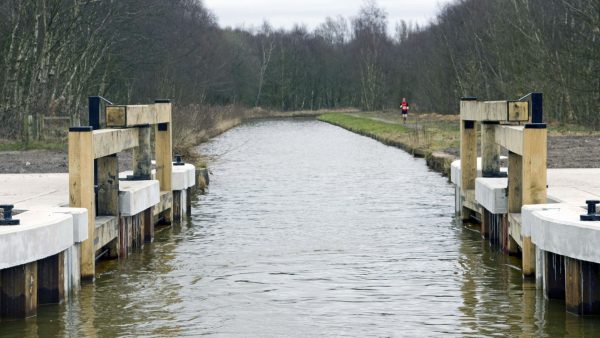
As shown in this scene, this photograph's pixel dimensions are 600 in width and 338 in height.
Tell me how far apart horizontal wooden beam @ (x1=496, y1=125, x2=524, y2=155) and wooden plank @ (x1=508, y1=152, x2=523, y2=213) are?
166mm

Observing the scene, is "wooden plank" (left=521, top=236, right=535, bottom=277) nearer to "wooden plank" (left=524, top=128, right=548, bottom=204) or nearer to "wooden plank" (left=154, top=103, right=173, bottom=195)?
"wooden plank" (left=524, top=128, right=548, bottom=204)

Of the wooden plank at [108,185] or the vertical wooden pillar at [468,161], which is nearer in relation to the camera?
the wooden plank at [108,185]

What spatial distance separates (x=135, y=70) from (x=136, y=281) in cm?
4395

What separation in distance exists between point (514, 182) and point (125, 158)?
16706 mm

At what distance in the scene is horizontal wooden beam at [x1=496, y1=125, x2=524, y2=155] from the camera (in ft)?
44.7

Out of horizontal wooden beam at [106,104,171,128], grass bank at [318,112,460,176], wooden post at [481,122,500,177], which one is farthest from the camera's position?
grass bank at [318,112,460,176]

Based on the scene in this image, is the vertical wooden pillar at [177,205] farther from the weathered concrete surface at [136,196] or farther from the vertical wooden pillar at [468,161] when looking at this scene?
the vertical wooden pillar at [468,161]

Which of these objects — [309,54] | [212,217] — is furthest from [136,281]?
[309,54]

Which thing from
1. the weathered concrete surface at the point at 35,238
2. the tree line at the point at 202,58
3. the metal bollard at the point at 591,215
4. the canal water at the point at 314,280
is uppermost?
the tree line at the point at 202,58

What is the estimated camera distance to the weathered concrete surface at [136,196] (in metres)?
15.1

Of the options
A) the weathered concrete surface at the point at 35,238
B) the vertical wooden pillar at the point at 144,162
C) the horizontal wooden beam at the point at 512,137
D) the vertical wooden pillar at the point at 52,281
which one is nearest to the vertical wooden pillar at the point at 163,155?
the vertical wooden pillar at the point at 144,162

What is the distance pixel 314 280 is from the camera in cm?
1414

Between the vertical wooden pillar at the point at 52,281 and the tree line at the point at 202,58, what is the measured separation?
24953 millimetres

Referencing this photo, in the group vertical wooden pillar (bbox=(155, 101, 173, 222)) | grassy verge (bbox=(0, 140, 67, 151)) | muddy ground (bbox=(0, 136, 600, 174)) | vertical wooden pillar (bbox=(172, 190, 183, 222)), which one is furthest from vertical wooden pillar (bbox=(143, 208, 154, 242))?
grassy verge (bbox=(0, 140, 67, 151))
